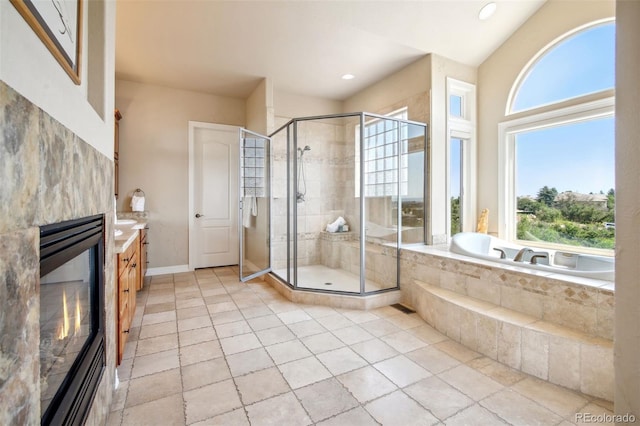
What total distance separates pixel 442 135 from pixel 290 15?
81.8 inches

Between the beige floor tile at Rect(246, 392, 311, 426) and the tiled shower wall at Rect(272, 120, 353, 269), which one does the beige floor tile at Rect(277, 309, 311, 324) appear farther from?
the beige floor tile at Rect(246, 392, 311, 426)

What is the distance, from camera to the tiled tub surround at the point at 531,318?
1778mm

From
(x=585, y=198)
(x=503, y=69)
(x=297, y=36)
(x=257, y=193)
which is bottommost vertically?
(x=585, y=198)

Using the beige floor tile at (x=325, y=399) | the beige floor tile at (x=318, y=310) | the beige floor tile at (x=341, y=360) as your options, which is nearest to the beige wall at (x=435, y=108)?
the beige floor tile at (x=318, y=310)

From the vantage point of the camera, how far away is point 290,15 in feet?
9.50

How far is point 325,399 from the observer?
1.69m

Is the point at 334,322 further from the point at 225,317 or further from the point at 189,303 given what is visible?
the point at 189,303

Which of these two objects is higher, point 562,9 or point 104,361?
point 562,9

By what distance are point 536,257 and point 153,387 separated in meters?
3.30

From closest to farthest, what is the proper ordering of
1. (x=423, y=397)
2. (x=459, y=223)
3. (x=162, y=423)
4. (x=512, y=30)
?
(x=162, y=423), (x=423, y=397), (x=512, y=30), (x=459, y=223)

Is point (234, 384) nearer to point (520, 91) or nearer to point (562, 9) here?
point (520, 91)

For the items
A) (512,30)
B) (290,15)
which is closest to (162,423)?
(290,15)

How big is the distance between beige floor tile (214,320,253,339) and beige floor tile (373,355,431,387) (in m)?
1.19

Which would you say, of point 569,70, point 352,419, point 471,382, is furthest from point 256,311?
point 569,70
